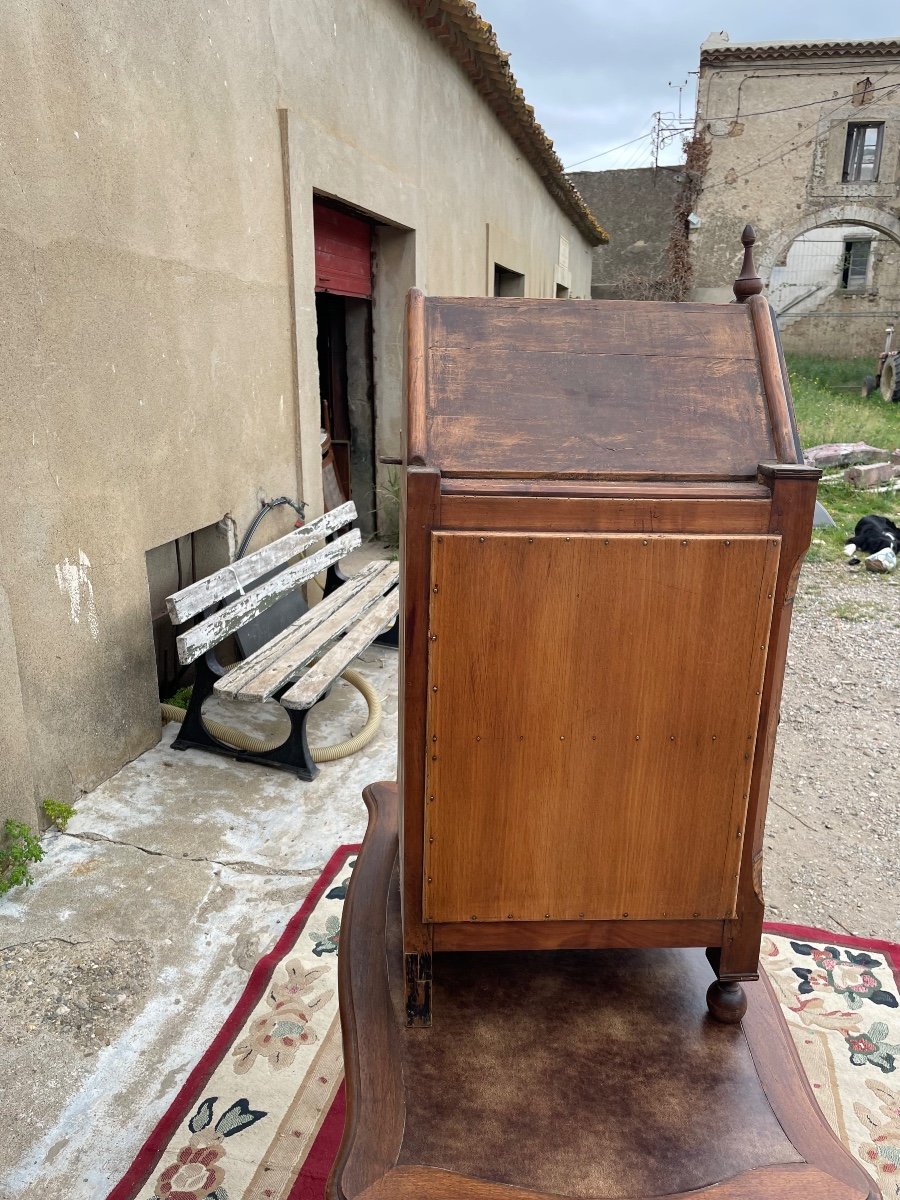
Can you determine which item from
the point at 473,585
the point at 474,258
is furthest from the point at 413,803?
the point at 474,258

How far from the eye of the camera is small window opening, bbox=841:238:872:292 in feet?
70.2

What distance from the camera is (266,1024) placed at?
231cm

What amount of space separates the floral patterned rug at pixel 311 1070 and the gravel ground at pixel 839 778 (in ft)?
0.84

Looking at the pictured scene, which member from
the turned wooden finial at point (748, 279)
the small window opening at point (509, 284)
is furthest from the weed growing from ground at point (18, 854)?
the small window opening at point (509, 284)

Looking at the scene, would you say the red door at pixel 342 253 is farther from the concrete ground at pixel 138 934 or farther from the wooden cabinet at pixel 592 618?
the wooden cabinet at pixel 592 618

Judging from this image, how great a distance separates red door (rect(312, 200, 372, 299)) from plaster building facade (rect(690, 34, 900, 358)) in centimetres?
1478

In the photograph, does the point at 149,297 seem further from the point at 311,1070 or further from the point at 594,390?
the point at 311,1070

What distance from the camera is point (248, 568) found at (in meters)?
4.23

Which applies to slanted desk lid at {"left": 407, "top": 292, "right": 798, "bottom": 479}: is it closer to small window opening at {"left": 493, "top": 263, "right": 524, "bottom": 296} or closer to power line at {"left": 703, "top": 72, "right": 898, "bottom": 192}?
small window opening at {"left": 493, "top": 263, "right": 524, "bottom": 296}

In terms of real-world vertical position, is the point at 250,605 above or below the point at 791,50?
below

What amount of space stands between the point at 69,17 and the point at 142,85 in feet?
1.42

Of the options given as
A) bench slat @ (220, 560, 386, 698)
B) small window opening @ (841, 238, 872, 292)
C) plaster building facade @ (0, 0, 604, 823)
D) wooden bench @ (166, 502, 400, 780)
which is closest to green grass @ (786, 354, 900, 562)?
small window opening @ (841, 238, 872, 292)

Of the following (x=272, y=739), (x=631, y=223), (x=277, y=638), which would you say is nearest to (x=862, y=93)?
(x=631, y=223)

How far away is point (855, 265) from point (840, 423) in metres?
11.1
